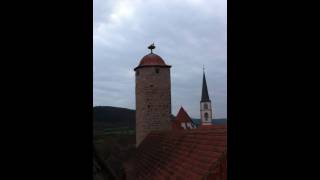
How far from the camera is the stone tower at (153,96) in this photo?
56.7 ft

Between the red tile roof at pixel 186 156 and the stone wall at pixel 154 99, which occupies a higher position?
the stone wall at pixel 154 99

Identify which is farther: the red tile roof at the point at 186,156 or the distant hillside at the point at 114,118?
the distant hillside at the point at 114,118

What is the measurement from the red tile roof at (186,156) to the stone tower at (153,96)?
1960 millimetres

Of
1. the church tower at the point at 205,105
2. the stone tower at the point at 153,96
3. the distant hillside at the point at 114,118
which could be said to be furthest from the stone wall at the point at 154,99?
the church tower at the point at 205,105

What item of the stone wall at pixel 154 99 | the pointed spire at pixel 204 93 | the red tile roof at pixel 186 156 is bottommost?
the red tile roof at pixel 186 156

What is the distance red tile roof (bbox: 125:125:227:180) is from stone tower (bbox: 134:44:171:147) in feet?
6.43

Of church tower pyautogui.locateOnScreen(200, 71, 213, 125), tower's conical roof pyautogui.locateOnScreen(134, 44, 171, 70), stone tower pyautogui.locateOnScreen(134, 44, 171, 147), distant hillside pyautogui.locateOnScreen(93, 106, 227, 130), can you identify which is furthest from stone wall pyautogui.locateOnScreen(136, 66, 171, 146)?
church tower pyautogui.locateOnScreen(200, 71, 213, 125)

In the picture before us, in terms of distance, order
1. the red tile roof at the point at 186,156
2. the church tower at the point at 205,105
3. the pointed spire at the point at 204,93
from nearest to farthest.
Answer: the red tile roof at the point at 186,156
the church tower at the point at 205,105
the pointed spire at the point at 204,93

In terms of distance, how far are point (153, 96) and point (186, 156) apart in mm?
7217

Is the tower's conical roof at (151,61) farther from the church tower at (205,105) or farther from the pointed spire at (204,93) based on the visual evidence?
the pointed spire at (204,93)

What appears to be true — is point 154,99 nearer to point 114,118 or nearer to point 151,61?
point 151,61
